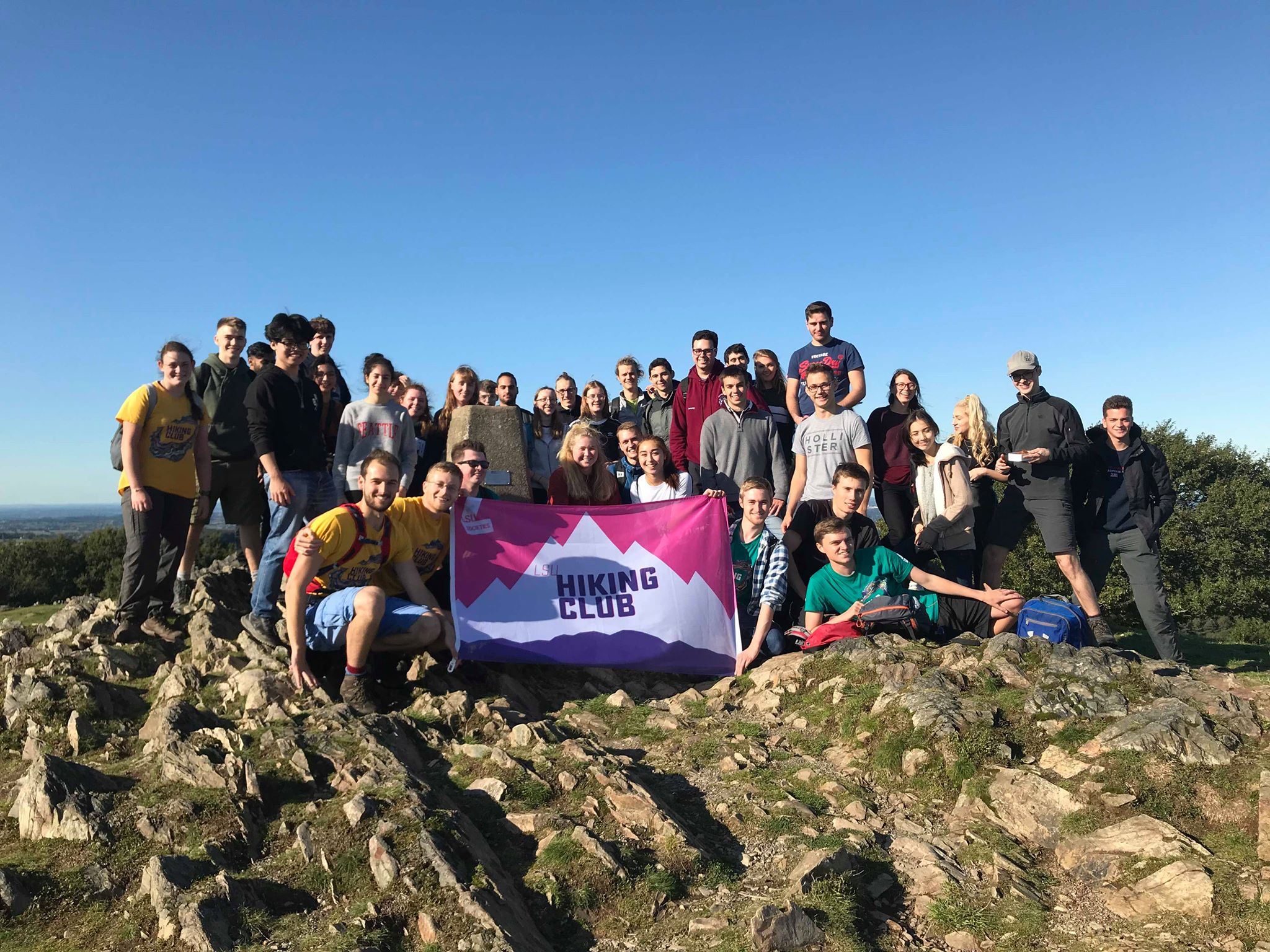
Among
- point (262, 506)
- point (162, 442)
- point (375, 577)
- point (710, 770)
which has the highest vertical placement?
point (162, 442)

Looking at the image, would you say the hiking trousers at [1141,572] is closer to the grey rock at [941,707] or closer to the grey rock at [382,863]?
the grey rock at [941,707]

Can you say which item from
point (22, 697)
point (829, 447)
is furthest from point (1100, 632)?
point (22, 697)

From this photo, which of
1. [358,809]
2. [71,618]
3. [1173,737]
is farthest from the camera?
[71,618]

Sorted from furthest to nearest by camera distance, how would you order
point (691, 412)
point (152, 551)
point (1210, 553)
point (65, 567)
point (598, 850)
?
point (65, 567), point (1210, 553), point (691, 412), point (152, 551), point (598, 850)

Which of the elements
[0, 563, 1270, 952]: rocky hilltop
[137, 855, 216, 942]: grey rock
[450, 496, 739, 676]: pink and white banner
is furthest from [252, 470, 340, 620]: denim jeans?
[137, 855, 216, 942]: grey rock

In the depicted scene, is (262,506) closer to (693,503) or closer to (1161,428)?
(693,503)

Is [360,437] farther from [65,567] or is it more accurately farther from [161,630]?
[65,567]

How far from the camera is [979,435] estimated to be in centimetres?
896

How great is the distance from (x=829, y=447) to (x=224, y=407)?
629 centimetres

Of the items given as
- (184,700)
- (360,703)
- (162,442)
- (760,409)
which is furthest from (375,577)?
(760,409)

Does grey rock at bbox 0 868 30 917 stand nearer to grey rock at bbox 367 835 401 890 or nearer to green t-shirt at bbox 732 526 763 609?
grey rock at bbox 367 835 401 890

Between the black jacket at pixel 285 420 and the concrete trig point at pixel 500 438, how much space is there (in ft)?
5.57

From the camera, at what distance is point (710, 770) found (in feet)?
18.6

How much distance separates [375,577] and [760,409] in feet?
15.7
